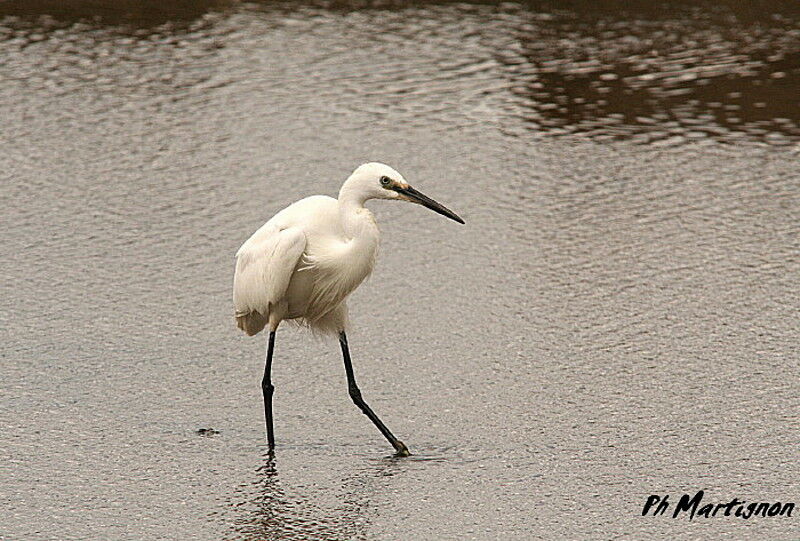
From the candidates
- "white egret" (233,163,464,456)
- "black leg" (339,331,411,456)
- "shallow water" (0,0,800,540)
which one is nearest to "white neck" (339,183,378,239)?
"white egret" (233,163,464,456)

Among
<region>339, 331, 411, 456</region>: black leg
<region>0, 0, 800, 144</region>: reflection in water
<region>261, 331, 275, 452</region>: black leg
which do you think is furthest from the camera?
<region>0, 0, 800, 144</region>: reflection in water

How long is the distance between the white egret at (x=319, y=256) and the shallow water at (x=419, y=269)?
485 millimetres

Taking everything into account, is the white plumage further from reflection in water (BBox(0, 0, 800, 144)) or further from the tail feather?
reflection in water (BBox(0, 0, 800, 144))

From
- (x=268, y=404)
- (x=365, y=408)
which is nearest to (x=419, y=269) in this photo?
(x=365, y=408)

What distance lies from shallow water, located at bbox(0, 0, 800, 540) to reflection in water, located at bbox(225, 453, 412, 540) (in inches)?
0.7

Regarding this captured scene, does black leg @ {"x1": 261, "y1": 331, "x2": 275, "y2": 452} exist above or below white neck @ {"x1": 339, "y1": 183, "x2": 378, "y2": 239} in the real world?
below

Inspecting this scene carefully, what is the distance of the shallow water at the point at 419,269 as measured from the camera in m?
6.05

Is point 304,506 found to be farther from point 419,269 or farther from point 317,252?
point 419,269

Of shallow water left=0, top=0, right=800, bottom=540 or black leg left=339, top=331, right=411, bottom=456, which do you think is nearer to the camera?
shallow water left=0, top=0, right=800, bottom=540

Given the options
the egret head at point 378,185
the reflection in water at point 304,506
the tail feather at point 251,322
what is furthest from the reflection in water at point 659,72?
the reflection in water at point 304,506

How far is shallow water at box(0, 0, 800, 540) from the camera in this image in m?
6.05

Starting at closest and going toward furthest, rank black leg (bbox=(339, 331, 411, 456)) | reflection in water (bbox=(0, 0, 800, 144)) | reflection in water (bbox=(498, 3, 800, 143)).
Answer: black leg (bbox=(339, 331, 411, 456)) → reflection in water (bbox=(498, 3, 800, 143)) → reflection in water (bbox=(0, 0, 800, 144))

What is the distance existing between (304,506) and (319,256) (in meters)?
1.16

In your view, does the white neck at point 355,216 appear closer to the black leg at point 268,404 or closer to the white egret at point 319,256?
the white egret at point 319,256
